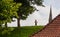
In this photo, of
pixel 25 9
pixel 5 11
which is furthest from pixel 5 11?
pixel 25 9

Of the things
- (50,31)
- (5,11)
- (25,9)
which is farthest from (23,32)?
(50,31)

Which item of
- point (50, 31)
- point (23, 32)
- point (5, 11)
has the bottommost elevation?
point (23, 32)

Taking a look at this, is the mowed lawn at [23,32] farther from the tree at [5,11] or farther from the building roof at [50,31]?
the building roof at [50,31]

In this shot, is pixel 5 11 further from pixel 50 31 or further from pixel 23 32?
pixel 50 31

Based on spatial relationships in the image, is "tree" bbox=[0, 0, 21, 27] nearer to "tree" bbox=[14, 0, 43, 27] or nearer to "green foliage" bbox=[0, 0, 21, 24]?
"green foliage" bbox=[0, 0, 21, 24]

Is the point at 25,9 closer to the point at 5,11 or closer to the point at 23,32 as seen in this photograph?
the point at 23,32

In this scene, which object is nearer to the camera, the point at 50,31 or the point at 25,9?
the point at 50,31

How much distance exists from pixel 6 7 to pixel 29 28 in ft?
49.2

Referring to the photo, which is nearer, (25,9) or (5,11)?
(5,11)

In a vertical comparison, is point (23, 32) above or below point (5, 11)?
below

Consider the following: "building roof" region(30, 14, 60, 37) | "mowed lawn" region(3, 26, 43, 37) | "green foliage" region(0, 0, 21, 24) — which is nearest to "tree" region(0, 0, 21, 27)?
"green foliage" region(0, 0, 21, 24)

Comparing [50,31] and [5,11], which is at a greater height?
[5,11]

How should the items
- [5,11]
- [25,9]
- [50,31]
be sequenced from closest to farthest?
[50,31], [5,11], [25,9]

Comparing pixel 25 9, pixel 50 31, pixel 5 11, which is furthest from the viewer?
pixel 25 9
